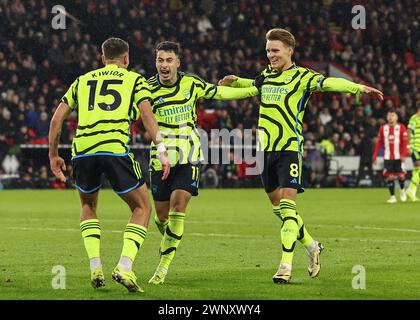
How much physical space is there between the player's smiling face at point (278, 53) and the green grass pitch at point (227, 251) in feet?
6.88

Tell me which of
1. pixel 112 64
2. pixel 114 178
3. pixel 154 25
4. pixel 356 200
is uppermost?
pixel 154 25

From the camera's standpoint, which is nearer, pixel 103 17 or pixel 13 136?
pixel 13 136

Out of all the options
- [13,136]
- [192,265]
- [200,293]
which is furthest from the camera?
[13,136]

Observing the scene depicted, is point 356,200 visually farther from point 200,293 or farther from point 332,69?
point 200,293

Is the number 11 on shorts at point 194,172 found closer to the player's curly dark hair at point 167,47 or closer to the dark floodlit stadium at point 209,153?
the dark floodlit stadium at point 209,153

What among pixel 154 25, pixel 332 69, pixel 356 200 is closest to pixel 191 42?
pixel 154 25

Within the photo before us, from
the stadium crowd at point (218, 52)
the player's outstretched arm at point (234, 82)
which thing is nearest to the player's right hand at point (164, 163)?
the player's outstretched arm at point (234, 82)

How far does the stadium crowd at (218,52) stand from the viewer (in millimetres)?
30297

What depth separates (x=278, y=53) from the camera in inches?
395

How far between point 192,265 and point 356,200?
1309cm

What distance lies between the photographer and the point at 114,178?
8859 mm

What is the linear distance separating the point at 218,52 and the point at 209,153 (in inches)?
218

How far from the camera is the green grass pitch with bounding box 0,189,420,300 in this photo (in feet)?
29.2

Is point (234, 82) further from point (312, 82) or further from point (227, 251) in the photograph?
point (227, 251)
